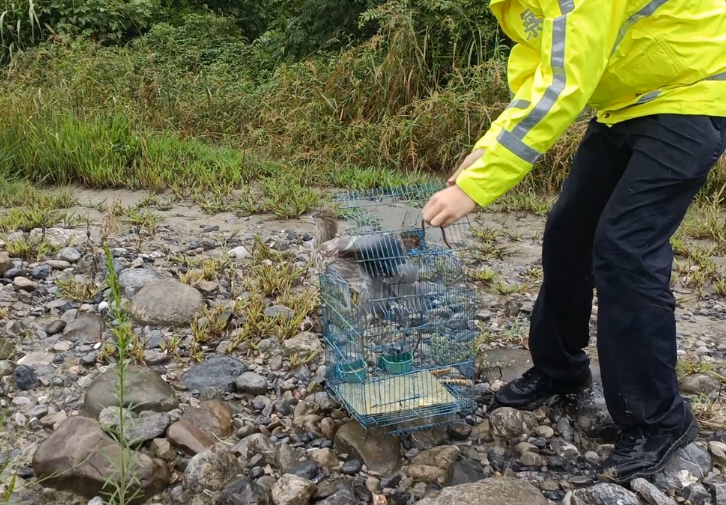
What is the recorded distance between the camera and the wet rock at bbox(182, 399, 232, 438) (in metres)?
2.53

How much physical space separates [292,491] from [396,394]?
54 centimetres

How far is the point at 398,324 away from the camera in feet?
8.92

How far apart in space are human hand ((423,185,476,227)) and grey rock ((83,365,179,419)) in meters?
1.29

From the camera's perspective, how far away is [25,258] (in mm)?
3930

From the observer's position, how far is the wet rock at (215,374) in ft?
9.33

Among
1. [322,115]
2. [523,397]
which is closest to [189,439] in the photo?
[523,397]

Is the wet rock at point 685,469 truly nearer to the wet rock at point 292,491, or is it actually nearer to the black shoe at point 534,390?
the black shoe at point 534,390

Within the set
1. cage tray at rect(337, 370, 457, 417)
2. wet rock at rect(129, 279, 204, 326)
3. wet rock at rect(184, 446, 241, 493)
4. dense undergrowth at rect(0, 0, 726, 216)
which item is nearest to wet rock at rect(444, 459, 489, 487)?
cage tray at rect(337, 370, 457, 417)

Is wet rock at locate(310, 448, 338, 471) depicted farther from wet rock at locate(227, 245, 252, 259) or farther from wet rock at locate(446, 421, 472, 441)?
wet rock at locate(227, 245, 252, 259)

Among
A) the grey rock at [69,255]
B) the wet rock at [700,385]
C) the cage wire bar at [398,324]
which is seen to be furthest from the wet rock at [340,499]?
the grey rock at [69,255]

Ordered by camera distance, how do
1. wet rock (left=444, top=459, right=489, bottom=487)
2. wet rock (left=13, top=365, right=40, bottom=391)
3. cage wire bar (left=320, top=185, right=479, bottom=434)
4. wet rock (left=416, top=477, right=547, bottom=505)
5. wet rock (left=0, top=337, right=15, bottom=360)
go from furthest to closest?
1. wet rock (left=0, top=337, right=15, bottom=360)
2. wet rock (left=13, top=365, right=40, bottom=391)
3. cage wire bar (left=320, top=185, right=479, bottom=434)
4. wet rock (left=444, top=459, right=489, bottom=487)
5. wet rock (left=416, top=477, right=547, bottom=505)

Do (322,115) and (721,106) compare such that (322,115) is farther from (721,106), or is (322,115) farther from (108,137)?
(721,106)

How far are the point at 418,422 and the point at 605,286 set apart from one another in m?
0.79

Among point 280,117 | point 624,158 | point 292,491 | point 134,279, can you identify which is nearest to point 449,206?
point 624,158
